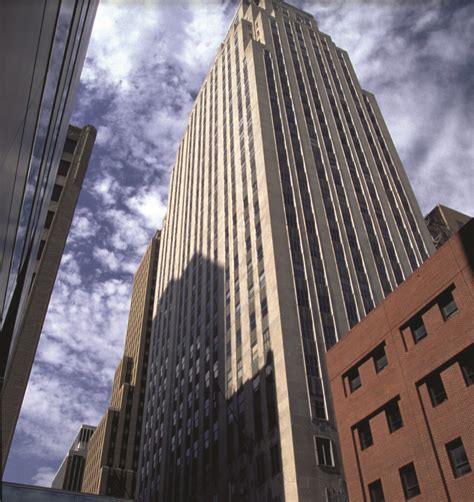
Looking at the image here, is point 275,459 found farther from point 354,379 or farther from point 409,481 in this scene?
point 409,481

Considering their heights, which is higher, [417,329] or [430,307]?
[430,307]

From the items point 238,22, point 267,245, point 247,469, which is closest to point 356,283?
point 267,245

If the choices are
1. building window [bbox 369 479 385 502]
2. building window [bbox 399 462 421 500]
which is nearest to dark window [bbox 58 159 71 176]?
building window [bbox 369 479 385 502]

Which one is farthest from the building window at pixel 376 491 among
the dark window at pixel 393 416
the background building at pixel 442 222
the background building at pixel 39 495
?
the background building at pixel 442 222

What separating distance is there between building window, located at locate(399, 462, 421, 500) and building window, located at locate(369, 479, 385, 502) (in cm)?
220

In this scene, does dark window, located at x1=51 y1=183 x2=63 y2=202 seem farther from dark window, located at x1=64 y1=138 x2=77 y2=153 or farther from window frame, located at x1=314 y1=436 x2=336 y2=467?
window frame, located at x1=314 y1=436 x2=336 y2=467

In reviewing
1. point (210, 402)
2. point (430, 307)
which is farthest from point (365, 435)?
point (210, 402)

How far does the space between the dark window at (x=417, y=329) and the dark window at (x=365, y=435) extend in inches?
261

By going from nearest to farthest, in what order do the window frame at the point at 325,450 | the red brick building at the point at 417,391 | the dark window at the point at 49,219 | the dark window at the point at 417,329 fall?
1. the red brick building at the point at 417,391
2. the dark window at the point at 417,329
3. the window frame at the point at 325,450
4. the dark window at the point at 49,219

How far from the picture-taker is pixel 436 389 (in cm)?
2852

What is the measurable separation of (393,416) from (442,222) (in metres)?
71.2

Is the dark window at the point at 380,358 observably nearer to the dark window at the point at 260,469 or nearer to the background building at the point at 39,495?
the background building at the point at 39,495

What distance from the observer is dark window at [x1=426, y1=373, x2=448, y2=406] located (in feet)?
92.0

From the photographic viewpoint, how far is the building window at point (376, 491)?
3039 cm
